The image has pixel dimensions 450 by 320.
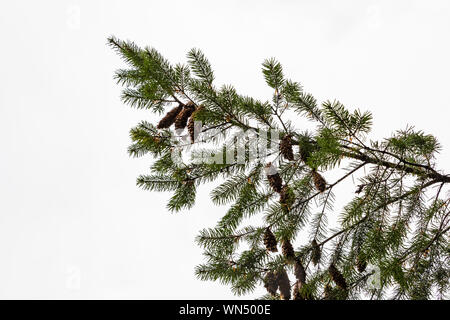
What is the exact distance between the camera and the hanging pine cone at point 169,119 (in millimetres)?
1690

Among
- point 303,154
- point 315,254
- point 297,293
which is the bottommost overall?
point 297,293

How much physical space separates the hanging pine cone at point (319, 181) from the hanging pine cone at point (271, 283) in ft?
1.50

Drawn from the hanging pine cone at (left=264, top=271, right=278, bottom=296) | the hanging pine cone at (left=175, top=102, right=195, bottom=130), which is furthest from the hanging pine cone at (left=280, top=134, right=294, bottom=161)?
the hanging pine cone at (left=264, top=271, right=278, bottom=296)

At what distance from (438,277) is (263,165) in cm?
95

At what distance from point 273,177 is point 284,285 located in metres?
0.49

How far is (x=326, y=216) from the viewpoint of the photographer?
5.94 feet

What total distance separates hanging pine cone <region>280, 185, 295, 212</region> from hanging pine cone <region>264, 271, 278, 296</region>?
30 centimetres

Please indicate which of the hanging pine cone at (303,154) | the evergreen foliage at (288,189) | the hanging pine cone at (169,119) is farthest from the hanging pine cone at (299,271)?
the hanging pine cone at (169,119)

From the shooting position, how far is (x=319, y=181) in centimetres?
162

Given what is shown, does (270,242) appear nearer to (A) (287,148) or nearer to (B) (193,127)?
(A) (287,148)

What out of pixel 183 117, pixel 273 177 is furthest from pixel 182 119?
pixel 273 177

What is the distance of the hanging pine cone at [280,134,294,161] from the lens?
1581 millimetres
